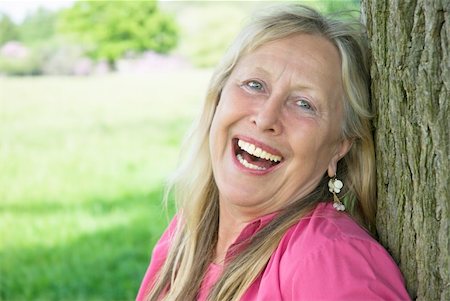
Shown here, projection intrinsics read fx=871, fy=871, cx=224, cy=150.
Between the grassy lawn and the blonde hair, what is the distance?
35cm

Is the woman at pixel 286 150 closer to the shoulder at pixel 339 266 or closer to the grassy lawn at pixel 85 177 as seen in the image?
the shoulder at pixel 339 266

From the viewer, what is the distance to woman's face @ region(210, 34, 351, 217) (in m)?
2.10

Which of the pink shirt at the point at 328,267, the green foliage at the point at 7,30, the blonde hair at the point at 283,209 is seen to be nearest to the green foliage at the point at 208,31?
the green foliage at the point at 7,30

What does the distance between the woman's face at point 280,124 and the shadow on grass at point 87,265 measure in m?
2.45

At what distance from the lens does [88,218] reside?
582cm

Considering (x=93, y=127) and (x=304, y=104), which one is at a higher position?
(x=304, y=104)

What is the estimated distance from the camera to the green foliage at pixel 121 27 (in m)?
11.5

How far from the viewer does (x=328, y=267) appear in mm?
1839

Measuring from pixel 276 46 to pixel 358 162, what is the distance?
1.15 ft

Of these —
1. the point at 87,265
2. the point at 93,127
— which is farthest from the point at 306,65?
the point at 93,127

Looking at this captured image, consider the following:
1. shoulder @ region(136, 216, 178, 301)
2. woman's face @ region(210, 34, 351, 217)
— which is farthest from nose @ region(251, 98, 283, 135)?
shoulder @ region(136, 216, 178, 301)

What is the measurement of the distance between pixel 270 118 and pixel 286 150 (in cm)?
9

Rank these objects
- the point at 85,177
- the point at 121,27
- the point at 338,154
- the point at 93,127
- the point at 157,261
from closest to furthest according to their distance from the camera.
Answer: the point at 338,154, the point at 157,261, the point at 85,177, the point at 93,127, the point at 121,27

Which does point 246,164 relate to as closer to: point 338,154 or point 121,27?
point 338,154
